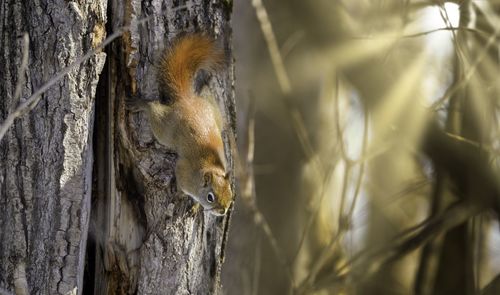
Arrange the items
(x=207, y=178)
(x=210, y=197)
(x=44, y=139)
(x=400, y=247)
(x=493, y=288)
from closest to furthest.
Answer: (x=44, y=139) < (x=210, y=197) < (x=207, y=178) < (x=493, y=288) < (x=400, y=247)

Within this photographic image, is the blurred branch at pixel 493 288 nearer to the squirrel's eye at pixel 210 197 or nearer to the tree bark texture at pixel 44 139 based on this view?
the squirrel's eye at pixel 210 197

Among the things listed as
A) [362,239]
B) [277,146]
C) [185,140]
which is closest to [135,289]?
[185,140]

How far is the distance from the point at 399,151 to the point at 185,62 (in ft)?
5.09

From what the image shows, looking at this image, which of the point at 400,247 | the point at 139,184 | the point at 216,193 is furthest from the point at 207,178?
the point at 400,247

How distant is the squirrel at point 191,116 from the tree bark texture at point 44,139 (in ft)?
0.74

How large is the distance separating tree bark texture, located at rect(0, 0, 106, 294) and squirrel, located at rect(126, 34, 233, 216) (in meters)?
0.23

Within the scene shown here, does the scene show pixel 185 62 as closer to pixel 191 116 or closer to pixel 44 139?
pixel 191 116

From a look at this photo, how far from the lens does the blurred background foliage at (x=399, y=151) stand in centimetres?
276

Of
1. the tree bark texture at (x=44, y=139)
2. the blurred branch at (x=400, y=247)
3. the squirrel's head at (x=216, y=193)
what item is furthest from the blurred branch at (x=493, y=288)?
the tree bark texture at (x=44, y=139)

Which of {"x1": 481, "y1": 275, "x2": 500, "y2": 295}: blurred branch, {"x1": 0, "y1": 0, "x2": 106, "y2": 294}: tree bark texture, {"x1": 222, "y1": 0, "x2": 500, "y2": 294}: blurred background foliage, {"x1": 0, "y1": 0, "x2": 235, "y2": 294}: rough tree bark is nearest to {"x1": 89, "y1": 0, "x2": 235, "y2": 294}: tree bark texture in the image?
{"x1": 0, "y1": 0, "x2": 235, "y2": 294}: rough tree bark

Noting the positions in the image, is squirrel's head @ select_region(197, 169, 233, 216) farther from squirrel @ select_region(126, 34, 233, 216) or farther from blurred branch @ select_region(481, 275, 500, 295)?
blurred branch @ select_region(481, 275, 500, 295)

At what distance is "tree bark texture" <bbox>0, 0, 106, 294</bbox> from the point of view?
214 cm

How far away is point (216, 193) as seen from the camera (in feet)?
8.20

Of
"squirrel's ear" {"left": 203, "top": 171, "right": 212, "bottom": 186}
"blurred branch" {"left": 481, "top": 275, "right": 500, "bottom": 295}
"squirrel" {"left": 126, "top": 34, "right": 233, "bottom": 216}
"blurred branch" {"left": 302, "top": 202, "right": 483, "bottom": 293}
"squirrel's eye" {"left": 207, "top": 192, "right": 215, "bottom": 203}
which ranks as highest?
"squirrel" {"left": 126, "top": 34, "right": 233, "bottom": 216}
